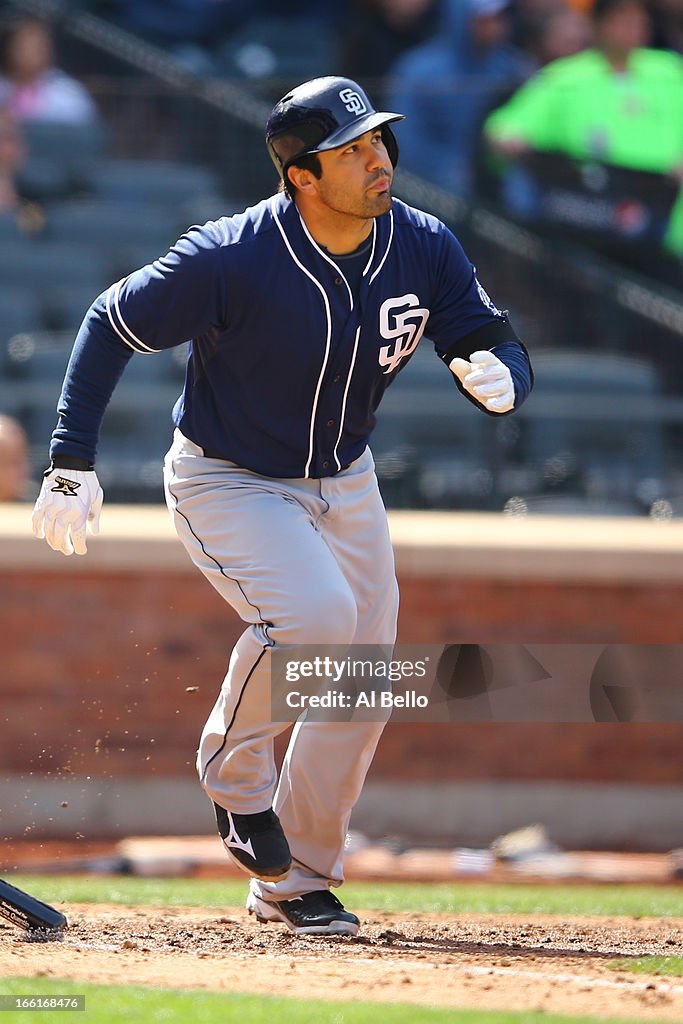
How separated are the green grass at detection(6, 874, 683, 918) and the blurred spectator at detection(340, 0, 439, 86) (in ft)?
19.9

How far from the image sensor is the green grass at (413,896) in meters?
5.20

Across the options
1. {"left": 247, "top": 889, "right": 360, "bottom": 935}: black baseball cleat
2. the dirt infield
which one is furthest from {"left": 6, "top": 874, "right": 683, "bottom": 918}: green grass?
{"left": 247, "top": 889, "right": 360, "bottom": 935}: black baseball cleat

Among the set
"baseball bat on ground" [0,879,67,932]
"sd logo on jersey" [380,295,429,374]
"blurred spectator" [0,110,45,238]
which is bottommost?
"baseball bat on ground" [0,879,67,932]

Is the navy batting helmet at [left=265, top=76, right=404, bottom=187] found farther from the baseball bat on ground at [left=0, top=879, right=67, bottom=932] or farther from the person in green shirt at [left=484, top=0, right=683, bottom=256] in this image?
the person in green shirt at [left=484, top=0, right=683, bottom=256]

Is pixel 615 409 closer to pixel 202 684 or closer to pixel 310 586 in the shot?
pixel 202 684

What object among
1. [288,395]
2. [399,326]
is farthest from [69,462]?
[399,326]

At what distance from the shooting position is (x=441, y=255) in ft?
14.5

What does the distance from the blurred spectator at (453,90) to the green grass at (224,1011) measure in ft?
22.9

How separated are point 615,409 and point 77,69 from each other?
4.78 meters

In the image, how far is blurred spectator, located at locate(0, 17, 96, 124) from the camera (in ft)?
32.4

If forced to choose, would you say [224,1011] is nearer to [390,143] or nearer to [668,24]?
[390,143]

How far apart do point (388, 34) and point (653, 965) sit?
8.11m

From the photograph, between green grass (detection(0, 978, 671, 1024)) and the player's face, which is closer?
green grass (detection(0, 978, 671, 1024))

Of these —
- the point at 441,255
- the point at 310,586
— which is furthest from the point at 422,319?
the point at 310,586
